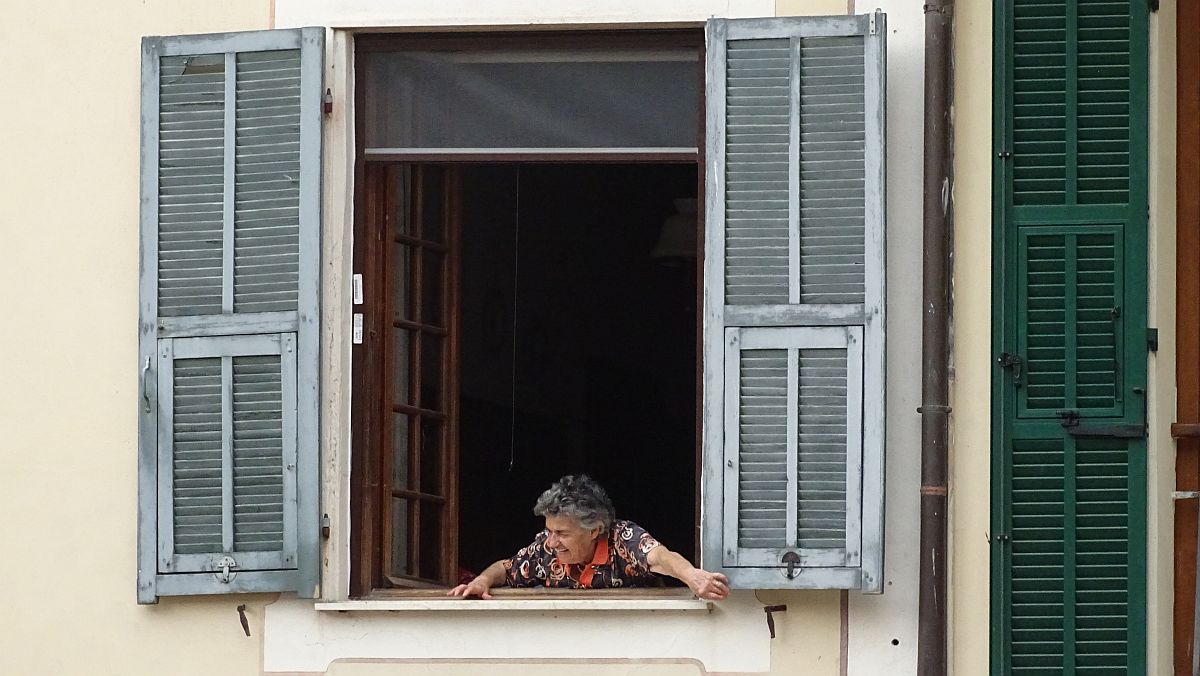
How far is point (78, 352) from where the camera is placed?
7133 mm

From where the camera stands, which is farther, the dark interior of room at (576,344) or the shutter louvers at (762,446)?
the dark interior of room at (576,344)

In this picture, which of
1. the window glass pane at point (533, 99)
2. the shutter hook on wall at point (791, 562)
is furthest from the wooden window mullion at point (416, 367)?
the shutter hook on wall at point (791, 562)

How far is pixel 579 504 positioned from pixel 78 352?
167 centimetres

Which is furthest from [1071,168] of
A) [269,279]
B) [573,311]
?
[573,311]

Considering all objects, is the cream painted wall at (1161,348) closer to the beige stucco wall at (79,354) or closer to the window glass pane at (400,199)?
the beige stucco wall at (79,354)

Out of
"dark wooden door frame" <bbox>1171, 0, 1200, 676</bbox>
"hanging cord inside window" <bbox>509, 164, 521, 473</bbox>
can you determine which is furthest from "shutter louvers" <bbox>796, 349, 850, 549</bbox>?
"hanging cord inside window" <bbox>509, 164, 521, 473</bbox>

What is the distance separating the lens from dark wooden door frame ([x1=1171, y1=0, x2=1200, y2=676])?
21.6 ft

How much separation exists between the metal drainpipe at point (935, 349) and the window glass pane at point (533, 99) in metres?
0.78

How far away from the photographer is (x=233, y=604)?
22.8 ft

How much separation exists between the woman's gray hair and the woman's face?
2cm

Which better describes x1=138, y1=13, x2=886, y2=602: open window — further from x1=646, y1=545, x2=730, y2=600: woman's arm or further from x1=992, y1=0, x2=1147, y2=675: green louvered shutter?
x1=992, y1=0, x2=1147, y2=675: green louvered shutter

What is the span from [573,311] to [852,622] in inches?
177

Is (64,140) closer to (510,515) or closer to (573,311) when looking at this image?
(510,515)

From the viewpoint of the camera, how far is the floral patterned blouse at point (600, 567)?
23.1 ft
